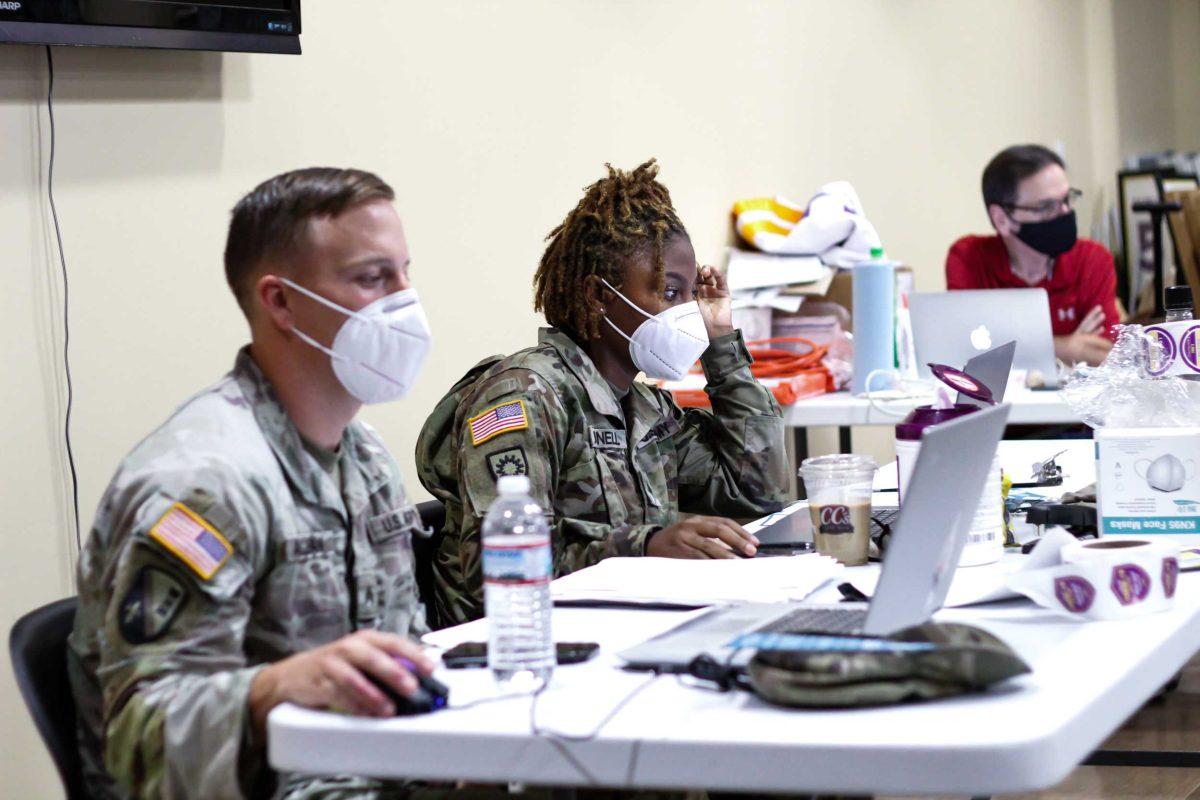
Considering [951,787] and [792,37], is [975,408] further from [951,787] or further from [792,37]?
[792,37]

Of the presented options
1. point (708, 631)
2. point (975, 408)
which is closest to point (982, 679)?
point (708, 631)

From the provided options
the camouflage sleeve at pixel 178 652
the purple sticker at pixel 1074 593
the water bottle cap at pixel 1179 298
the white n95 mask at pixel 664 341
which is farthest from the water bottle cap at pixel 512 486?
the water bottle cap at pixel 1179 298

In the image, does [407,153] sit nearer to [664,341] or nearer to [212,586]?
[664,341]

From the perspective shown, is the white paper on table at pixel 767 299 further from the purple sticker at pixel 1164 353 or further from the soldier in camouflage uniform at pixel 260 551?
the soldier in camouflage uniform at pixel 260 551

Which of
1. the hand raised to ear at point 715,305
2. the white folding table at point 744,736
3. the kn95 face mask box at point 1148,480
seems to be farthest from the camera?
the hand raised to ear at point 715,305

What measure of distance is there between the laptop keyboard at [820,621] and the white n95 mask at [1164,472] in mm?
578

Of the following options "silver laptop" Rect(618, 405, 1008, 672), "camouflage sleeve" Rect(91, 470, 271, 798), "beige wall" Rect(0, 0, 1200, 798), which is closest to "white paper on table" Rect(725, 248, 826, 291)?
"beige wall" Rect(0, 0, 1200, 798)

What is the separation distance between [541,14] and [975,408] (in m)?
2.20

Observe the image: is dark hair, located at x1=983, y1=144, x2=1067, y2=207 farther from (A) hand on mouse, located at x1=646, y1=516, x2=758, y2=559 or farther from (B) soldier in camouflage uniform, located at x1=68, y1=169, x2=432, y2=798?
(B) soldier in camouflage uniform, located at x1=68, y1=169, x2=432, y2=798

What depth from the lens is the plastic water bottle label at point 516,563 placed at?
1.38 meters

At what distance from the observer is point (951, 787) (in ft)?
3.67

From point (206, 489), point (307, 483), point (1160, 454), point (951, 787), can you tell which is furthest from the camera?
point (1160, 454)

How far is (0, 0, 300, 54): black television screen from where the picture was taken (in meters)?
2.39

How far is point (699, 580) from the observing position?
6.03 ft
